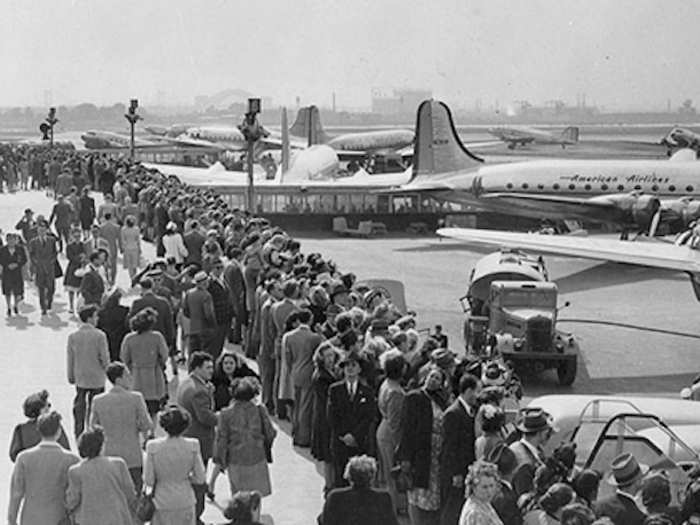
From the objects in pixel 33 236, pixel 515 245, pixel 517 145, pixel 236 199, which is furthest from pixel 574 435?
pixel 517 145

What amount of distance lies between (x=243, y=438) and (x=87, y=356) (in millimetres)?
2813

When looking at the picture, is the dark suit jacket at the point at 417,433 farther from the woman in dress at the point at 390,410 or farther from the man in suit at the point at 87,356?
the man in suit at the point at 87,356

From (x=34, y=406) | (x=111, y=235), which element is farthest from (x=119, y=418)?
(x=111, y=235)

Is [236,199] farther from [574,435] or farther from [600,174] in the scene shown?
[574,435]

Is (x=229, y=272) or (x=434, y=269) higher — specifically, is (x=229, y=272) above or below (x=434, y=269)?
above

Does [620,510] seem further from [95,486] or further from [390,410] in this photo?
[95,486]

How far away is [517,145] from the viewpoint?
5522 inches

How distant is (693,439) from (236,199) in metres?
32.2

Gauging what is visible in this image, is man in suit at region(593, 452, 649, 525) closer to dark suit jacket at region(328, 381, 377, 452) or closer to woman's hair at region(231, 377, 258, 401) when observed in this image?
dark suit jacket at region(328, 381, 377, 452)

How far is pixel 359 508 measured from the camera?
23.7ft

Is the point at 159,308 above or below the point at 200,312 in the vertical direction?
above

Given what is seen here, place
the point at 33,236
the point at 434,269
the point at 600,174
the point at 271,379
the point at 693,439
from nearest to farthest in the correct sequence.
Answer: the point at 693,439 → the point at 271,379 → the point at 33,236 → the point at 434,269 → the point at 600,174

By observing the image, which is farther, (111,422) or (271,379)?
(271,379)

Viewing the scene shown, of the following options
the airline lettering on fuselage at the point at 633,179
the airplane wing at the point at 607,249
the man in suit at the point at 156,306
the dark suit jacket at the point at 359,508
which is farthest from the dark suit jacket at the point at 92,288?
the airline lettering on fuselage at the point at 633,179
